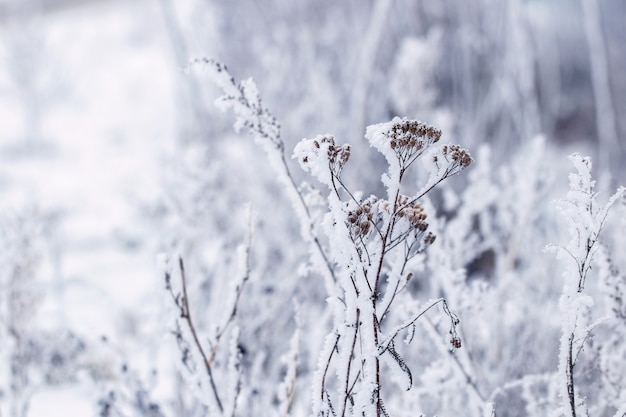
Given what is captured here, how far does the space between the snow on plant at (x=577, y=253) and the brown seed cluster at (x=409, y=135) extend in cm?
27

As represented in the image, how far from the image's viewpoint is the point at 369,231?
932 mm

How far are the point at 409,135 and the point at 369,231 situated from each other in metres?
0.17

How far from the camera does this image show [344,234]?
35.2 inches

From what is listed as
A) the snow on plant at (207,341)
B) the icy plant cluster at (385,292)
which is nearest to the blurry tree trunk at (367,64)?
the icy plant cluster at (385,292)

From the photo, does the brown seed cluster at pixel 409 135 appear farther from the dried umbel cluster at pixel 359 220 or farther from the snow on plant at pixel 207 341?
the snow on plant at pixel 207 341

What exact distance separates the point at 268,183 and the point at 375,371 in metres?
3.32

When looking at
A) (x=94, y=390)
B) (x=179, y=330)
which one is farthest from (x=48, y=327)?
(x=179, y=330)

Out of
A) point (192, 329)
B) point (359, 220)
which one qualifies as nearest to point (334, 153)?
point (359, 220)

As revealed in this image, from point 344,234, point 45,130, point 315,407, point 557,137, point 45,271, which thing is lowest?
point 315,407

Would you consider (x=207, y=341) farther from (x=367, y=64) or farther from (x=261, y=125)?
(x=367, y=64)

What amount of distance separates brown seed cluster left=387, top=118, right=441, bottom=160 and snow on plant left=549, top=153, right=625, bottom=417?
268mm

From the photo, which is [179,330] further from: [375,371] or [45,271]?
[45,271]

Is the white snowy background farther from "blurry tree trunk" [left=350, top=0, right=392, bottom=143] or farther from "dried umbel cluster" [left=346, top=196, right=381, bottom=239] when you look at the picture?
"dried umbel cluster" [left=346, top=196, right=381, bottom=239]

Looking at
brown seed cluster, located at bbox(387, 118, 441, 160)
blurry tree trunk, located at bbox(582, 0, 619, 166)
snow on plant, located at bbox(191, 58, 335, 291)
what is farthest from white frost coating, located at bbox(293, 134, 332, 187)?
blurry tree trunk, located at bbox(582, 0, 619, 166)
